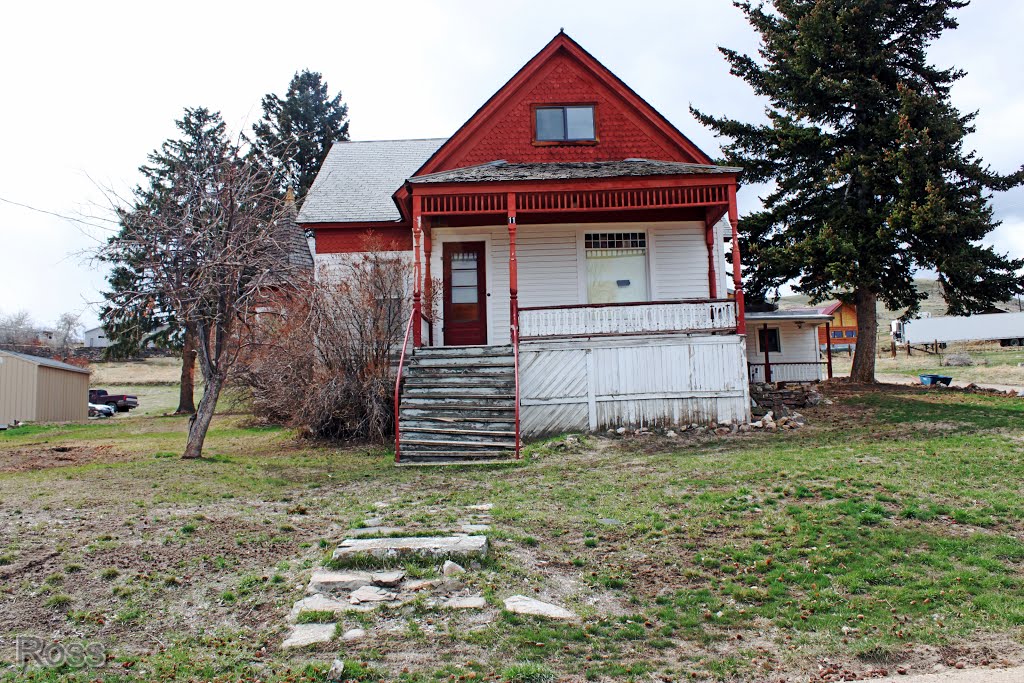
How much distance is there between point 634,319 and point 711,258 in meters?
4.16

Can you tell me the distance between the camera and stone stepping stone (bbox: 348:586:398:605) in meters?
5.16

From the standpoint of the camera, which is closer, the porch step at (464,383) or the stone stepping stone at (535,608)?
the stone stepping stone at (535,608)

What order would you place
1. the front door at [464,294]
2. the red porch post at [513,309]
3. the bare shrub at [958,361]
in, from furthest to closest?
the bare shrub at [958,361] < the front door at [464,294] < the red porch post at [513,309]

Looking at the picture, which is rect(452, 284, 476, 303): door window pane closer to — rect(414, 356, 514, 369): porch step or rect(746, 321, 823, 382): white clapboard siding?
rect(414, 356, 514, 369): porch step

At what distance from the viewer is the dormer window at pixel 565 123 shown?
17.2 metres

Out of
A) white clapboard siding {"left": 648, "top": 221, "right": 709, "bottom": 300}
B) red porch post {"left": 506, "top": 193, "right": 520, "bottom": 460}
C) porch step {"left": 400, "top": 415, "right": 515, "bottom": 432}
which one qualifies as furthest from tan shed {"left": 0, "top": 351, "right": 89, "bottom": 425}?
white clapboard siding {"left": 648, "top": 221, "right": 709, "bottom": 300}

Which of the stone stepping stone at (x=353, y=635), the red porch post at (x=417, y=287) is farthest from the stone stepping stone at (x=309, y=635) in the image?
the red porch post at (x=417, y=287)

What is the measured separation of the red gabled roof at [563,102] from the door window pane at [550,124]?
0.24m

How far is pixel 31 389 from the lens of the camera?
77.0ft

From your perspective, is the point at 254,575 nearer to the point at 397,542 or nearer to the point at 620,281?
the point at 397,542

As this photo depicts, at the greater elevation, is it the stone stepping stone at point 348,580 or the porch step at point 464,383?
the porch step at point 464,383

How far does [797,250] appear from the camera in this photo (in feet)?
58.3

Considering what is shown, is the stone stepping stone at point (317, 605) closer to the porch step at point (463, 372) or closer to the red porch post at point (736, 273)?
the porch step at point (463, 372)

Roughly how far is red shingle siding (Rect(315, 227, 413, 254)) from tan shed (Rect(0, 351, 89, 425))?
13230 mm
